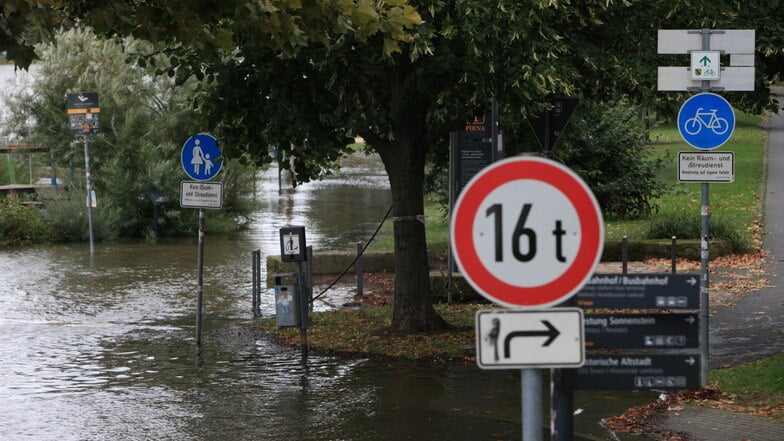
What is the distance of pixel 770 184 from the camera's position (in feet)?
104

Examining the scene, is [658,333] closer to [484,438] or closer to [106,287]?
[484,438]

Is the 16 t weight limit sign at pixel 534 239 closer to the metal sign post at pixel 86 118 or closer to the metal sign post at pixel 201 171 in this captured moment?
the metal sign post at pixel 201 171

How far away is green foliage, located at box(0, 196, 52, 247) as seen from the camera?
25891mm

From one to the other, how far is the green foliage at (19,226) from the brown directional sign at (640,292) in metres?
21.1

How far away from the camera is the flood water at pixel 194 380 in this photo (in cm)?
1028

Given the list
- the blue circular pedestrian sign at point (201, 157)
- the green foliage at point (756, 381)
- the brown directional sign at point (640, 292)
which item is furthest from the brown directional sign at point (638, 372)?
the blue circular pedestrian sign at point (201, 157)

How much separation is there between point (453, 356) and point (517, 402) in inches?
90.2

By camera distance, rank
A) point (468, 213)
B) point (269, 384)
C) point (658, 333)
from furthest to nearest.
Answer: point (269, 384)
point (658, 333)
point (468, 213)

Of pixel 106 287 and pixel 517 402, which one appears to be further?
pixel 106 287

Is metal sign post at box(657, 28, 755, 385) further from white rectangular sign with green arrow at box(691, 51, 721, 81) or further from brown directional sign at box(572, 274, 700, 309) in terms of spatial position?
brown directional sign at box(572, 274, 700, 309)

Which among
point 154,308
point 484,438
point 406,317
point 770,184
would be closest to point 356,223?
point 770,184

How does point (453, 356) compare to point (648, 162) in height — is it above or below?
below

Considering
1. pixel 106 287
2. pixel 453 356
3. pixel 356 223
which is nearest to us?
pixel 453 356

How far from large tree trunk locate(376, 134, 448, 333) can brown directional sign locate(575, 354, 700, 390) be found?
831 cm
